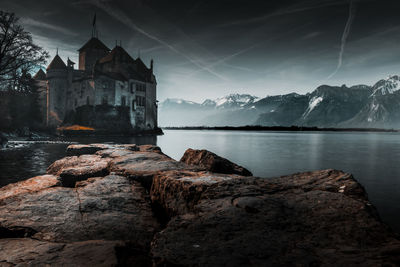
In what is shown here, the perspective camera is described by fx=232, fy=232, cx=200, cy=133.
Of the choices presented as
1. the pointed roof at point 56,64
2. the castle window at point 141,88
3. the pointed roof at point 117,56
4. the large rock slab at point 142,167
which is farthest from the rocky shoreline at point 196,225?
the pointed roof at point 56,64

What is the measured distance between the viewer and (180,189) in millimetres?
3963

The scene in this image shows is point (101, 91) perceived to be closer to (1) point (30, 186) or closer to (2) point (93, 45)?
(2) point (93, 45)

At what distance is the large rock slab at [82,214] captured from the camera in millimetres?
3209

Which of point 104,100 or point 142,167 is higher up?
point 104,100

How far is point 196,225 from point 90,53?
72610 millimetres

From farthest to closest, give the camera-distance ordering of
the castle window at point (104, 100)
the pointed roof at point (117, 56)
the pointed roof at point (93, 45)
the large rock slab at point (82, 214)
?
the pointed roof at point (93, 45), the pointed roof at point (117, 56), the castle window at point (104, 100), the large rock slab at point (82, 214)

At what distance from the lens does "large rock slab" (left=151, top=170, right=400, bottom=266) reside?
6.59 feet

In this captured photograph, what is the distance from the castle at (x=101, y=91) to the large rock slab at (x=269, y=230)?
55.7 meters

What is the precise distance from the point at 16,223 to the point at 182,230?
8.32 ft

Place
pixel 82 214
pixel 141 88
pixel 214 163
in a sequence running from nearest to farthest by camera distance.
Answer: pixel 82 214 < pixel 214 163 < pixel 141 88

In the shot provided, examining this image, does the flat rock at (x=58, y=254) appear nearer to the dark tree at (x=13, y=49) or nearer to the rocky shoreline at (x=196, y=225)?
the rocky shoreline at (x=196, y=225)

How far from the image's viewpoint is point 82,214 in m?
3.69

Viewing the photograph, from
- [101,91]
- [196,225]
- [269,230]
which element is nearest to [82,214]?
[196,225]

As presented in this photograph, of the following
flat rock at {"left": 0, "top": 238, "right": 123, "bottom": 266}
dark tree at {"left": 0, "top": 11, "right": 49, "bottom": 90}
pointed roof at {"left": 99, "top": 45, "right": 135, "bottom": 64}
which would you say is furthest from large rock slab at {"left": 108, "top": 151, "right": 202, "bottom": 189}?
pointed roof at {"left": 99, "top": 45, "right": 135, "bottom": 64}
